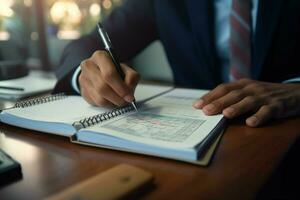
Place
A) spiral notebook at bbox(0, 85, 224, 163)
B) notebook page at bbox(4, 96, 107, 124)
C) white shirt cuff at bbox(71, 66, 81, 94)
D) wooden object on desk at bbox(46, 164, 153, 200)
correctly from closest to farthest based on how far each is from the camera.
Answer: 1. wooden object on desk at bbox(46, 164, 153, 200)
2. spiral notebook at bbox(0, 85, 224, 163)
3. notebook page at bbox(4, 96, 107, 124)
4. white shirt cuff at bbox(71, 66, 81, 94)

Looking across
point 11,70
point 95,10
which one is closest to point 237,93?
point 11,70

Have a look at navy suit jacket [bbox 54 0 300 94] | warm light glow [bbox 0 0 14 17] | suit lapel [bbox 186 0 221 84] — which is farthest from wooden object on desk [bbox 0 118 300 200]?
warm light glow [bbox 0 0 14 17]

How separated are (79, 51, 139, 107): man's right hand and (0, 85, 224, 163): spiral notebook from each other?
2 centimetres

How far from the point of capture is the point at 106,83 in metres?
0.56

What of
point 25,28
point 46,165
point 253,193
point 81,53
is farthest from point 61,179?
point 25,28

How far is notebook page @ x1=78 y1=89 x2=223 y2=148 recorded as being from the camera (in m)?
0.42

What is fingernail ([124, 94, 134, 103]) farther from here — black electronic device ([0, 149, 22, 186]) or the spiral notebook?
black electronic device ([0, 149, 22, 186])

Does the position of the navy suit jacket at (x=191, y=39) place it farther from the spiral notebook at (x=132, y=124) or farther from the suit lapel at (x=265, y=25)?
the spiral notebook at (x=132, y=124)

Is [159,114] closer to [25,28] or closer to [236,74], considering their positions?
[236,74]

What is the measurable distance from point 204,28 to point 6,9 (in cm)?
147

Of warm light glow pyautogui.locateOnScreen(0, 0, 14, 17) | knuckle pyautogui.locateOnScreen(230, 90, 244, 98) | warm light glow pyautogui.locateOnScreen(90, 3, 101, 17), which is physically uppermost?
warm light glow pyautogui.locateOnScreen(0, 0, 14, 17)

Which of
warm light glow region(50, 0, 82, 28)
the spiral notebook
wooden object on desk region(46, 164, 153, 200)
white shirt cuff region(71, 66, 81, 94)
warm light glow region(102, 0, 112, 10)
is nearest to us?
wooden object on desk region(46, 164, 153, 200)

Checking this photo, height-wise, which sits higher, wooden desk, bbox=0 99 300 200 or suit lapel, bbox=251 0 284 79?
suit lapel, bbox=251 0 284 79

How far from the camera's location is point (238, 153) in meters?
0.42
